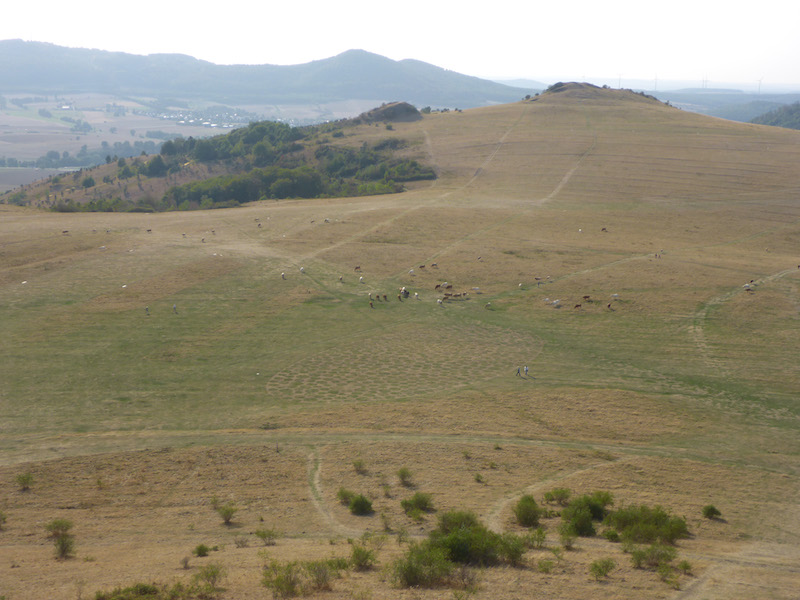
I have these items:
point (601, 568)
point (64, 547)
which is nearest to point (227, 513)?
point (64, 547)

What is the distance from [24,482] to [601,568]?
2382 centimetres

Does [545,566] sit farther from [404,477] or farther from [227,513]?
[227,513]

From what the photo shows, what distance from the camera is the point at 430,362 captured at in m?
42.9

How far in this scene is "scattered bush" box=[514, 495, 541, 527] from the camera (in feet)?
78.9

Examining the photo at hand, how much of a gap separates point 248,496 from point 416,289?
3345 centimetres

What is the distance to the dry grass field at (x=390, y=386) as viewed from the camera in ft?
74.6

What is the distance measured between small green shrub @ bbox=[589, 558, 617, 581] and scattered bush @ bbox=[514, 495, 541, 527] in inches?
170

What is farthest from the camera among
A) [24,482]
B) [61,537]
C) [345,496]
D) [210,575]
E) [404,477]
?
[404,477]

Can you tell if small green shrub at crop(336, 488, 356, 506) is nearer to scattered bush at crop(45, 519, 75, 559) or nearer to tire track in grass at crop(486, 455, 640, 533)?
tire track in grass at crop(486, 455, 640, 533)

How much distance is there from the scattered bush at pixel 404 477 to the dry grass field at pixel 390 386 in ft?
3.88

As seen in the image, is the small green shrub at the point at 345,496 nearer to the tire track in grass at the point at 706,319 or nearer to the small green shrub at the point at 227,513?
the small green shrub at the point at 227,513

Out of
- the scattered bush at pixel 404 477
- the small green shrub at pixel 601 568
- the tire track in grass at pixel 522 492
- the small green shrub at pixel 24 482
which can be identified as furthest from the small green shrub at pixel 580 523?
the small green shrub at pixel 24 482

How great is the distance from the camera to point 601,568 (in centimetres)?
1952

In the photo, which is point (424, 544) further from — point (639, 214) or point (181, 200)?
point (181, 200)
